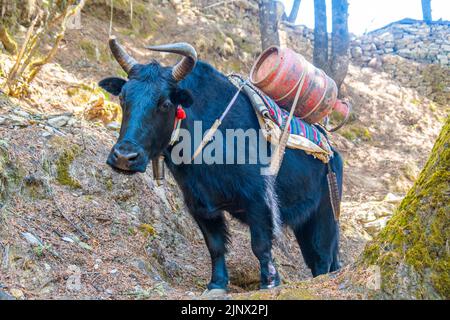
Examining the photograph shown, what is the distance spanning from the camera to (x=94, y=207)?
181 inches

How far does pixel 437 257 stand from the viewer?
98.1 inches

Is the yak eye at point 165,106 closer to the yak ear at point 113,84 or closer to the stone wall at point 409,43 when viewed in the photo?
the yak ear at point 113,84

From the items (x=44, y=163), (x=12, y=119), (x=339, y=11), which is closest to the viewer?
(x=44, y=163)

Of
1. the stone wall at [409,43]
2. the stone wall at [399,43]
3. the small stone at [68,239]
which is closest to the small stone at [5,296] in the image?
the small stone at [68,239]

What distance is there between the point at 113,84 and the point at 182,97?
71 cm

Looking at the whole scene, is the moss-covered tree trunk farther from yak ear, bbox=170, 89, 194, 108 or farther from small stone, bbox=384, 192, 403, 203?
small stone, bbox=384, 192, 403, 203

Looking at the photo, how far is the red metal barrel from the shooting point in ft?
16.1

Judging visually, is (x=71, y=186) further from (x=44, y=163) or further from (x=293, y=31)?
(x=293, y=31)

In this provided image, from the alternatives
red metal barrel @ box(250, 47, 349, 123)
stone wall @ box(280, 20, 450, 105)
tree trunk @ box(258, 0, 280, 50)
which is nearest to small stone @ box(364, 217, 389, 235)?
red metal barrel @ box(250, 47, 349, 123)

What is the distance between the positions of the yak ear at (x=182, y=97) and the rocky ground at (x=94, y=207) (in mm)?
1330

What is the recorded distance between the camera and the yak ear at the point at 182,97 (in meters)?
3.99

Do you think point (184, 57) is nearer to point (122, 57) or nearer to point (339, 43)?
point (122, 57)

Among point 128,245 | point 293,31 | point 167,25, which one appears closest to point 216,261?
point 128,245
